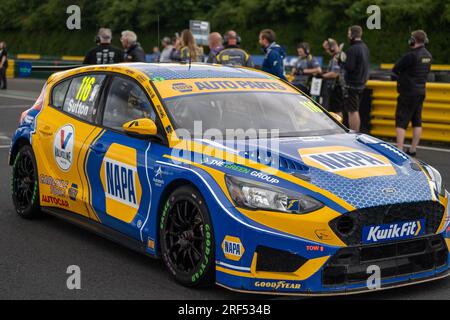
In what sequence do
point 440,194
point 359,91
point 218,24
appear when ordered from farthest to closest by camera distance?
1. point 218,24
2. point 359,91
3. point 440,194

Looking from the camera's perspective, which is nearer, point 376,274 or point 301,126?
point 376,274

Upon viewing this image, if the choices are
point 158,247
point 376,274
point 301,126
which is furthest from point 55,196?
point 376,274

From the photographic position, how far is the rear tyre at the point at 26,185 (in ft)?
25.3

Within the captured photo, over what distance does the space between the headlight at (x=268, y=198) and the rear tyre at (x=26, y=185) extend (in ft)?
9.62

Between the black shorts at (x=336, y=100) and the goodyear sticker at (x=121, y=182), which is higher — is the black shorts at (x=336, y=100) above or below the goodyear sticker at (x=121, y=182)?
below

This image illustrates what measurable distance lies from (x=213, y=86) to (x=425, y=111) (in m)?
8.98

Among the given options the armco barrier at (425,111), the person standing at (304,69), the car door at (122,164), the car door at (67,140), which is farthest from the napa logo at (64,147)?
the person standing at (304,69)

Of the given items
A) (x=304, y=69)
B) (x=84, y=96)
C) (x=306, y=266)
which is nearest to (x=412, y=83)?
(x=304, y=69)

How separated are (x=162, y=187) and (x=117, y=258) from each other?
3.01 feet

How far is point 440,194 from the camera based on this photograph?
567 cm

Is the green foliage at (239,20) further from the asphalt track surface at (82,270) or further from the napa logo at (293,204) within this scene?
the napa logo at (293,204)

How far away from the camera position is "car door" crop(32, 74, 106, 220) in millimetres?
6926

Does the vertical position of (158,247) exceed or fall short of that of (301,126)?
it falls short

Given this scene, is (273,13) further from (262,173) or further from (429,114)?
(262,173)
